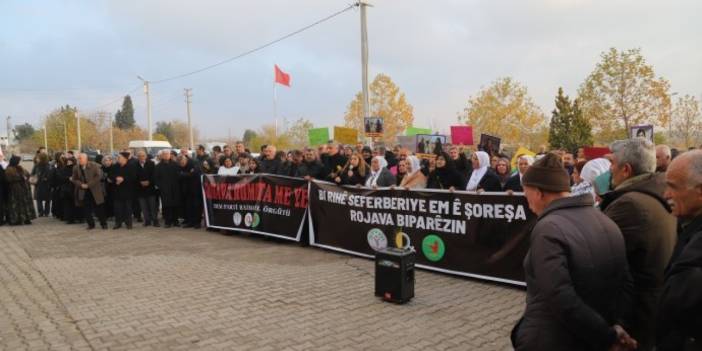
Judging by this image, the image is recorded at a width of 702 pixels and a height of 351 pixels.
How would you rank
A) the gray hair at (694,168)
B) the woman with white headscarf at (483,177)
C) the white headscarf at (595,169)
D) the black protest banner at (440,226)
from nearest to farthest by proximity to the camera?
the gray hair at (694,168) < the white headscarf at (595,169) < the black protest banner at (440,226) < the woman with white headscarf at (483,177)

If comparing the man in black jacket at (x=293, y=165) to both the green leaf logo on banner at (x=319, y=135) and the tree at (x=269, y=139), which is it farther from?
the tree at (x=269, y=139)

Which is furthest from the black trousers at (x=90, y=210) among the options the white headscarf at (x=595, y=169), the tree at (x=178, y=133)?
the tree at (x=178, y=133)

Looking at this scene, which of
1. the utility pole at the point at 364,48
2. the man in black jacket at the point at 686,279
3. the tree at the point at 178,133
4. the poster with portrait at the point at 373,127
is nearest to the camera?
the man in black jacket at the point at 686,279

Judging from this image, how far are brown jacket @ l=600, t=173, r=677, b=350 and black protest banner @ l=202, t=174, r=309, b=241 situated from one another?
6.88 meters

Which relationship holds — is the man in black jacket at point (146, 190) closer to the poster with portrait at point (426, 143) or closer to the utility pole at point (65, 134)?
the poster with portrait at point (426, 143)

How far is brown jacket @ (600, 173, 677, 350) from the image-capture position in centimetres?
275

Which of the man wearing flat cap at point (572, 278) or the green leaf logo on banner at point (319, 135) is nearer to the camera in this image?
the man wearing flat cap at point (572, 278)

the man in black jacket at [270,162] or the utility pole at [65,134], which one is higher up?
the utility pole at [65,134]

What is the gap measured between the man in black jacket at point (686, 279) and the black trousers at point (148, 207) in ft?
39.3

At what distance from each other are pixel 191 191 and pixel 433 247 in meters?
7.03

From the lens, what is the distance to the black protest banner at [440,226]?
6.45 m

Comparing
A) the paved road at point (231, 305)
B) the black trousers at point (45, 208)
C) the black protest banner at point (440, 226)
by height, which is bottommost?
the paved road at point (231, 305)

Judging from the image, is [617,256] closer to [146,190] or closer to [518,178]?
[518,178]

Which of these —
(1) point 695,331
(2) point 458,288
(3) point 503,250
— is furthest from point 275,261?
(1) point 695,331
